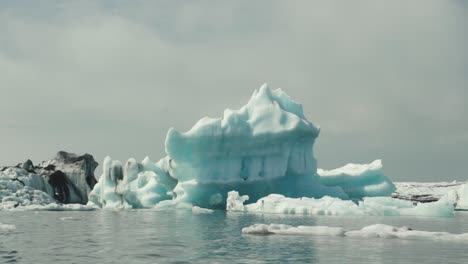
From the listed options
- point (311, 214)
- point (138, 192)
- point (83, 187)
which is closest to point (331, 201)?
point (311, 214)

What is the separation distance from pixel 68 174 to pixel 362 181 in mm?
25576

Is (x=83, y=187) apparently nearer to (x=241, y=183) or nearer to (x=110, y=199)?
(x=110, y=199)

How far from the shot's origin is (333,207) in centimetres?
2944

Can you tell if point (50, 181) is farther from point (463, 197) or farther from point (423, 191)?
point (423, 191)

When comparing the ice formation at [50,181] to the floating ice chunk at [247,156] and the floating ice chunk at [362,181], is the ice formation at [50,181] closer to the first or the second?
the floating ice chunk at [247,156]

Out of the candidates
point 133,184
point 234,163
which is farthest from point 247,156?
point 133,184

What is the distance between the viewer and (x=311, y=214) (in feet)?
97.6

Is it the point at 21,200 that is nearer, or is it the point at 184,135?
the point at 184,135

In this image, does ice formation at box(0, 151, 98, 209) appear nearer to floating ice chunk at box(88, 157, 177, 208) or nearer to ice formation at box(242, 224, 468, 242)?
floating ice chunk at box(88, 157, 177, 208)

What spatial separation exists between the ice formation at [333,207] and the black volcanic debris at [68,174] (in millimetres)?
19688

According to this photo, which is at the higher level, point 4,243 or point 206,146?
point 206,146

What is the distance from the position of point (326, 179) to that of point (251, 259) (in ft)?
98.7

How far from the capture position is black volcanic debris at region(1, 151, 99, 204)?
45938mm

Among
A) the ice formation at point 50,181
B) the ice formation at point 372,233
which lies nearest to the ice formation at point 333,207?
the ice formation at point 372,233
